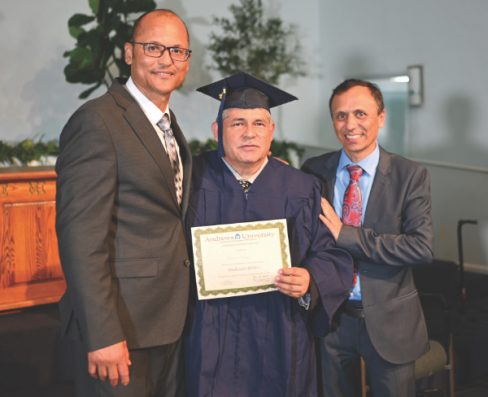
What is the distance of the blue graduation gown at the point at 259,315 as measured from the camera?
2270mm

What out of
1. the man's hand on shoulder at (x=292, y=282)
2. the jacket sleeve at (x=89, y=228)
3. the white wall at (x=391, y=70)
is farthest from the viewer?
the white wall at (x=391, y=70)

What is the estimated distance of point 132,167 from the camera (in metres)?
2.00

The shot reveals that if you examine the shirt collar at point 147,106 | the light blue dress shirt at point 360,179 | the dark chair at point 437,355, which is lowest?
the dark chair at point 437,355

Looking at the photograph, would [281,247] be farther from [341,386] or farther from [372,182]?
[341,386]

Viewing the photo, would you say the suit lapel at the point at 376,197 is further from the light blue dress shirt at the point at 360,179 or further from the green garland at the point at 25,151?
the green garland at the point at 25,151

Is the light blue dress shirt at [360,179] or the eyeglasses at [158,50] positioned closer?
the eyeglasses at [158,50]

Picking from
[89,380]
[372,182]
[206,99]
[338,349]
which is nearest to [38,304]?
[89,380]

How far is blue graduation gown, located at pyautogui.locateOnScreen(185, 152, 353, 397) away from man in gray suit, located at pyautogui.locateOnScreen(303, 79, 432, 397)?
12cm

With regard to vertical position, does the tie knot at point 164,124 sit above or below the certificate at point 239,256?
above

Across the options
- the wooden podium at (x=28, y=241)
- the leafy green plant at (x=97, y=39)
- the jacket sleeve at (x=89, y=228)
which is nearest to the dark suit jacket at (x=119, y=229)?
the jacket sleeve at (x=89, y=228)

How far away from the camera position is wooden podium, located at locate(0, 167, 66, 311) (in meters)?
3.45

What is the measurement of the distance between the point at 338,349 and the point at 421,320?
36 cm

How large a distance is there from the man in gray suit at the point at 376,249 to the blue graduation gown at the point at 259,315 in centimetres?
12

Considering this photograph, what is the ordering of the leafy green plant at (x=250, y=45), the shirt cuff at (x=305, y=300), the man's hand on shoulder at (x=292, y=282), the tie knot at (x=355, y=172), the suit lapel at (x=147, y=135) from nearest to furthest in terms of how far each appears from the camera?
the suit lapel at (x=147, y=135), the man's hand on shoulder at (x=292, y=282), the shirt cuff at (x=305, y=300), the tie knot at (x=355, y=172), the leafy green plant at (x=250, y=45)
